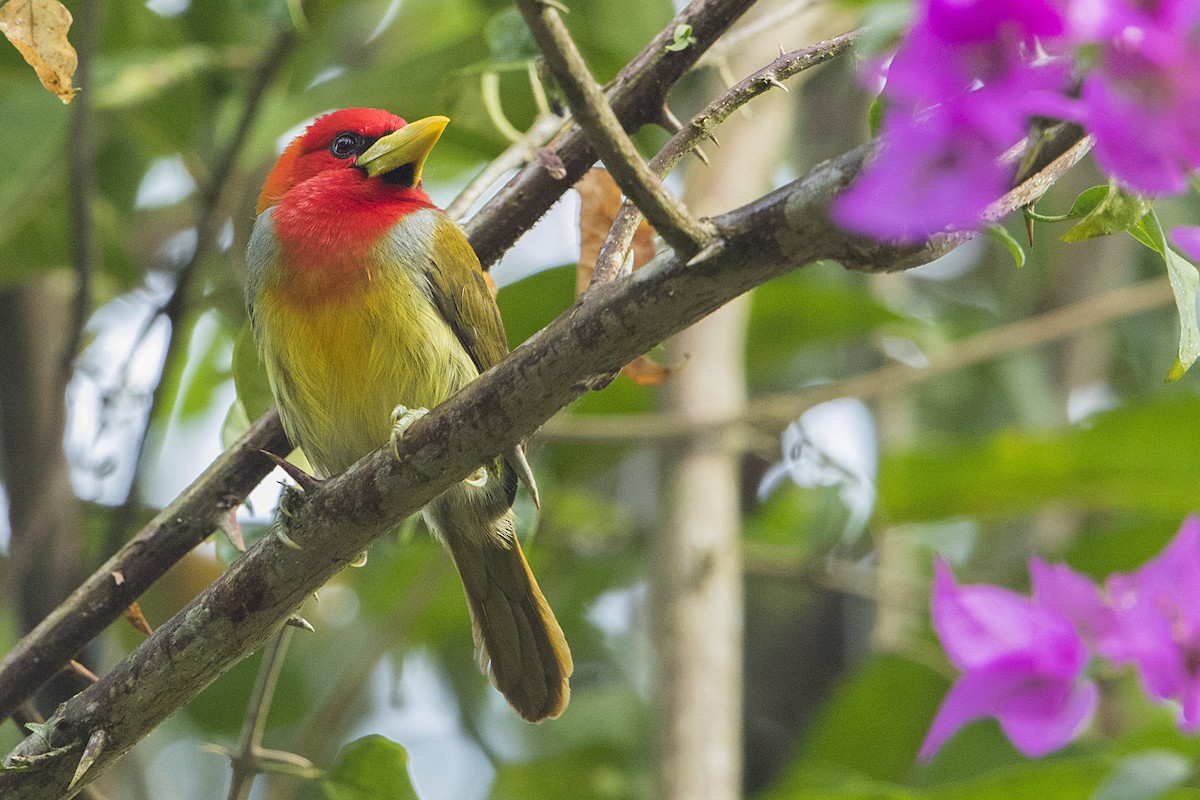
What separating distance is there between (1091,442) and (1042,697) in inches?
61.3

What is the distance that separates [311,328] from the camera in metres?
2.22

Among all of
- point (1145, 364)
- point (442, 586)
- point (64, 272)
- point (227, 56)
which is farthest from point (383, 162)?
point (1145, 364)

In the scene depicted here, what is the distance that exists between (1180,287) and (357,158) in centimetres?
158

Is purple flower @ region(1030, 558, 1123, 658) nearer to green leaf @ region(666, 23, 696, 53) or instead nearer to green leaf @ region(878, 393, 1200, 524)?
green leaf @ region(666, 23, 696, 53)

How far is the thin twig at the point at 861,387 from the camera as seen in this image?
296 cm

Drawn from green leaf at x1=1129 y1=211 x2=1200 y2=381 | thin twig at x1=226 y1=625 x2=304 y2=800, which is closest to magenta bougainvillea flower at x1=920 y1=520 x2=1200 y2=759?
green leaf at x1=1129 y1=211 x2=1200 y2=381

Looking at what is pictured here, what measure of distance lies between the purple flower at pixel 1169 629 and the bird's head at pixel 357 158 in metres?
1.32

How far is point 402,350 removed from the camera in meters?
2.21

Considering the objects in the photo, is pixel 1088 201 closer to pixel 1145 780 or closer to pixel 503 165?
pixel 1145 780

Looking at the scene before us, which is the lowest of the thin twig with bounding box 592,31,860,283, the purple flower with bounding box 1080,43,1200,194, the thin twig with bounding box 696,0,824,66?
the thin twig with bounding box 696,0,824,66

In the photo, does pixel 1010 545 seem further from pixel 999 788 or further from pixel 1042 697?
pixel 1042 697

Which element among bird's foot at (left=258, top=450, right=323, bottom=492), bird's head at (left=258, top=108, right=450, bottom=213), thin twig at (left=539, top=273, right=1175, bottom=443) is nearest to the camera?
bird's foot at (left=258, top=450, right=323, bottom=492)

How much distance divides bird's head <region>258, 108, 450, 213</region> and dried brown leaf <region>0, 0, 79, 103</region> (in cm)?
93

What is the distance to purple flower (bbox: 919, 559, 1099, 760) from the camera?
Answer: 1566mm
